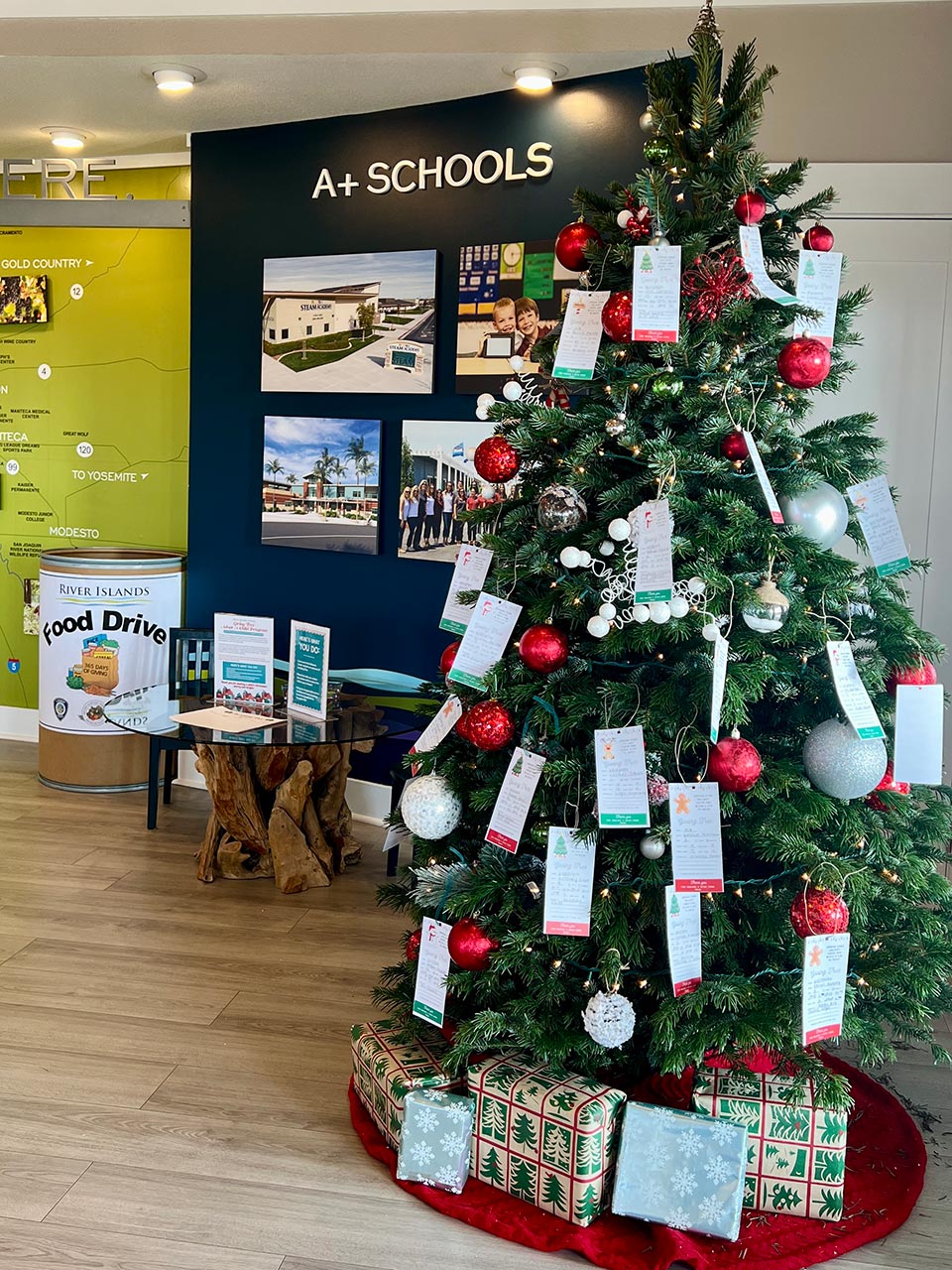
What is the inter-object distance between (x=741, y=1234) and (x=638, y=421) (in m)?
1.56

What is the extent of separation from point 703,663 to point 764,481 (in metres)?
0.36

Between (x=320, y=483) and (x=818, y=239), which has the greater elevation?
(x=818, y=239)

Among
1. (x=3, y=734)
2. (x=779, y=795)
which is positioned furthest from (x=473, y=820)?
(x=3, y=734)

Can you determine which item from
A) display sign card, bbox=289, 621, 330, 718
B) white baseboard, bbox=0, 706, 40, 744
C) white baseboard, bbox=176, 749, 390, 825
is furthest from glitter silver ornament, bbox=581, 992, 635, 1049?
white baseboard, bbox=0, 706, 40, 744

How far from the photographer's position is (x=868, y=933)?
244cm

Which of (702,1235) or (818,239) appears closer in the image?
(702,1235)

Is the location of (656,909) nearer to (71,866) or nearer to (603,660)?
(603,660)

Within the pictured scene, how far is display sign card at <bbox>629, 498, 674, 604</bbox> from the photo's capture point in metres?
2.21

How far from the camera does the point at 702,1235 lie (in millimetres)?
2209

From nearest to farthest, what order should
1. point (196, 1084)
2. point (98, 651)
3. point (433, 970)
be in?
point (433, 970)
point (196, 1084)
point (98, 651)

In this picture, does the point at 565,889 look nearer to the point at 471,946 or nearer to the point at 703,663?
the point at 471,946

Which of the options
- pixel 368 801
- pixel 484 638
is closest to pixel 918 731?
pixel 484 638

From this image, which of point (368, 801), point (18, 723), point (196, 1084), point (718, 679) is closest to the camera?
point (718, 679)

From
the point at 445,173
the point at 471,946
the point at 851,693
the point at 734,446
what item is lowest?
the point at 471,946
